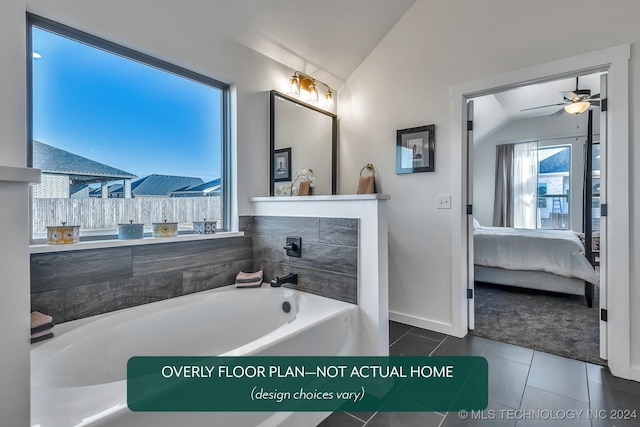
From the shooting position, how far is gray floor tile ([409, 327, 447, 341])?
2.49 m

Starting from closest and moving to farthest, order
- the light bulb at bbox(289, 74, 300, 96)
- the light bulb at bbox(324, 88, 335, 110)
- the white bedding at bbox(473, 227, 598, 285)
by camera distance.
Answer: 1. the light bulb at bbox(289, 74, 300, 96)
2. the light bulb at bbox(324, 88, 335, 110)
3. the white bedding at bbox(473, 227, 598, 285)

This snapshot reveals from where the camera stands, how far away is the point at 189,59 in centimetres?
204

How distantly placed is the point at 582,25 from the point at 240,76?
2402 mm

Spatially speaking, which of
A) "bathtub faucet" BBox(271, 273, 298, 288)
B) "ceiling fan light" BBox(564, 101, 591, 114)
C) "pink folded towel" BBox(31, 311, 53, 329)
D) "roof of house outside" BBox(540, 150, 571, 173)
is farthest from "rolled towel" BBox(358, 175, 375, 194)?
"roof of house outside" BBox(540, 150, 571, 173)

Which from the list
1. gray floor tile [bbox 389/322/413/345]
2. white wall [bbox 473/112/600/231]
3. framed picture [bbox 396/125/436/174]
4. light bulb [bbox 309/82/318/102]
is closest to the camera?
gray floor tile [bbox 389/322/413/345]

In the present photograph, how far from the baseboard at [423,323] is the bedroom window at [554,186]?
4.79 meters

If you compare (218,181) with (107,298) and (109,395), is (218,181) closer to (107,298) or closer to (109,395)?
(107,298)

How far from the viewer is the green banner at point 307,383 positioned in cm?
102

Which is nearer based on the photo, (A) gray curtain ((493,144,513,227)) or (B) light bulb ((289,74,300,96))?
(B) light bulb ((289,74,300,96))

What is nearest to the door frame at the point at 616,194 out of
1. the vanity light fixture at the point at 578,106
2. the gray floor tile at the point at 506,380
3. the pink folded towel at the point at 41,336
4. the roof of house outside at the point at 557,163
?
the gray floor tile at the point at 506,380

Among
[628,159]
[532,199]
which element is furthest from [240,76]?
[532,199]

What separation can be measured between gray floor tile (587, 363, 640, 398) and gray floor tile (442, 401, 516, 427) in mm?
766

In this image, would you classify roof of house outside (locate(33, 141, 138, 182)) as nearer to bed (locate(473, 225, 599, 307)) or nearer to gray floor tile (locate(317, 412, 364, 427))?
gray floor tile (locate(317, 412, 364, 427))

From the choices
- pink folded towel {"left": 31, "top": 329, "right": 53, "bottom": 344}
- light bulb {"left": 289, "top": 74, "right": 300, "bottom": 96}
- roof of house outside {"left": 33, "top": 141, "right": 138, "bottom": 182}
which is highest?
light bulb {"left": 289, "top": 74, "right": 300, "bottom": 96}
